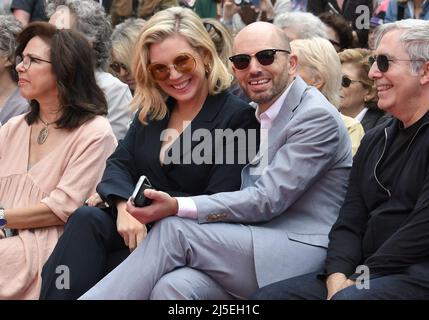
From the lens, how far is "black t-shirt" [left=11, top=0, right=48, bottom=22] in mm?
8570

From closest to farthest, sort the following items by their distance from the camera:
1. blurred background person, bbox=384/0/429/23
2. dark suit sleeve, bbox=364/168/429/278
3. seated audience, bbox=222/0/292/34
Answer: dark suit sleeve, bbox=364/168/429/278, blurred background person, bbox=384/0/429/23, seated audience, bbox=222/0/292/34

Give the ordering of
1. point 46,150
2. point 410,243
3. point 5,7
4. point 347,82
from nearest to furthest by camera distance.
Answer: point 410,243 < point 46,150 < point 347,82 < point 5,7

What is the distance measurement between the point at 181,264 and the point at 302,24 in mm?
2980

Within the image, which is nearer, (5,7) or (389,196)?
(389,196)

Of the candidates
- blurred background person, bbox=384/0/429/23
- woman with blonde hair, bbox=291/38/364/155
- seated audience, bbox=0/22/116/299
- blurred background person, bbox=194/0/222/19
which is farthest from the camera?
blurred background person, bbox=194/0/222/19

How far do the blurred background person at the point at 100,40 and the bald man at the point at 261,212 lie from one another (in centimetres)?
168

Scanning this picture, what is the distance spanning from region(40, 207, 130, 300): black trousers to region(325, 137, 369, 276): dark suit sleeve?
1.23 metres

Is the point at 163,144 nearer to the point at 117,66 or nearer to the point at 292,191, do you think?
the point at 292,191

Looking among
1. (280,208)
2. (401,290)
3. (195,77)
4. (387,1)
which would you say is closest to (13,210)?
(195,77)

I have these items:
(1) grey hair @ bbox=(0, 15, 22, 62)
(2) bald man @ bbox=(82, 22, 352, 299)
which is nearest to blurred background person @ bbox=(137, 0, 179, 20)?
(1) grey hair @ bbox=(0, 15, 22, 62)

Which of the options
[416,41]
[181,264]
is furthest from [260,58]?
[181,264]

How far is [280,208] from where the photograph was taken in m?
4.57

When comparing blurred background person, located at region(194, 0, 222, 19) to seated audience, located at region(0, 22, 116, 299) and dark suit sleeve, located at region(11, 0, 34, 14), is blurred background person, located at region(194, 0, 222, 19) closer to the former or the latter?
dark suit sleeve, located at region(11, 0, 34, 14)

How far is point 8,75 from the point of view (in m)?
6.93
